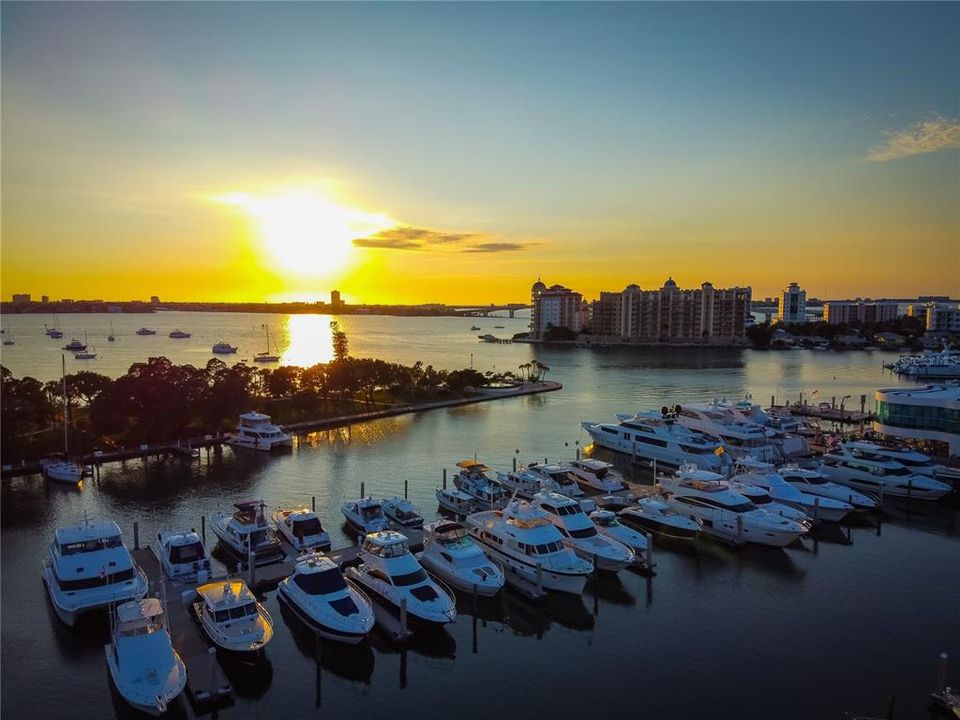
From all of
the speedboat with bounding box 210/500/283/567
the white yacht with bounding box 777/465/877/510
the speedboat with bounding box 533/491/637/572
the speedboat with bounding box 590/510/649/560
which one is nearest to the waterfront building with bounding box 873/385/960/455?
the white yacht with bounding box 777/465/877/510

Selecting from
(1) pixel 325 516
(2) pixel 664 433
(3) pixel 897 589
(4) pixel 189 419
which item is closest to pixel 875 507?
(3) pixel 897 589

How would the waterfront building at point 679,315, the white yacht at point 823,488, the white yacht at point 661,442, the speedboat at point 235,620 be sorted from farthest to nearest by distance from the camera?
the waterfront building at point 679,315 < the white yacht at point 661,442 < the white yacht at point 823,488 < the speedboat at point 235,620

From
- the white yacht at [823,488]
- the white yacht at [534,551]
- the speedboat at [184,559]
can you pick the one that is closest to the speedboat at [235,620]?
the speedboat at [184,559]

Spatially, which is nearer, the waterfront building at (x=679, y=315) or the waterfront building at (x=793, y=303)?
the waterfront building at (x=679, y=315)

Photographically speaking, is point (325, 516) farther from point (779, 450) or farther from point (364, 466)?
point (779, 450)

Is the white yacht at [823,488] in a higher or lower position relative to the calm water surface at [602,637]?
higher

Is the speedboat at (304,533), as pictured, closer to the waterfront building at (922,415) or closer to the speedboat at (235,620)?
the speedboat at (235,620)

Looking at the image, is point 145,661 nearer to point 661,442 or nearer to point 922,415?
point 661,442

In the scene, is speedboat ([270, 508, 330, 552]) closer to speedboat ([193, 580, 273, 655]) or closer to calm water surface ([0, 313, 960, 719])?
calm water surface ([0, 313, 960, 719])
